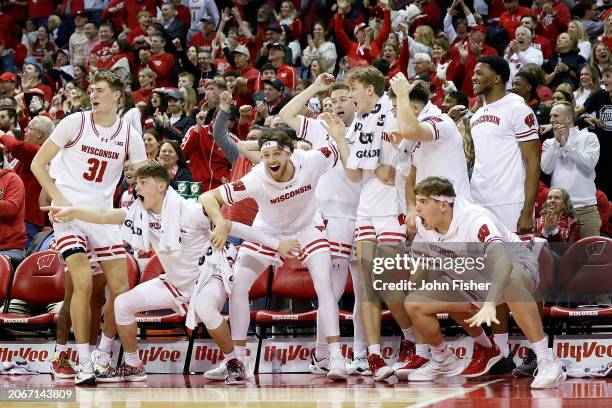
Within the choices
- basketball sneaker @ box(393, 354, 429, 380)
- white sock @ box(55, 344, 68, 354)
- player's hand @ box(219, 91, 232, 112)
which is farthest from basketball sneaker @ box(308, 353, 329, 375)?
player's hand @ box(219, 91, 232, 112)

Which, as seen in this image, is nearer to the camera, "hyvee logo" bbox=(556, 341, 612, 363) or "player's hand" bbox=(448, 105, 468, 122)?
"hyvee logo" bbox=(556, 341, 612, 363)

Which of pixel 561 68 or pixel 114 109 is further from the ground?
pixel 561 68

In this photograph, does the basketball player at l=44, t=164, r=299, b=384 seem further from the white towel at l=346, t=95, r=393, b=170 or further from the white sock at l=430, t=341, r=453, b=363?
the white sock at l=430, t=341, r=453, b=363

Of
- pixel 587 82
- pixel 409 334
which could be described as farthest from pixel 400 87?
pixel 587 82

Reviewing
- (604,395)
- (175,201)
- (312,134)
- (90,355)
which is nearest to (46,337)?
(90,355)

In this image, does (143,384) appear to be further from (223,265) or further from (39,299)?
(39,299)

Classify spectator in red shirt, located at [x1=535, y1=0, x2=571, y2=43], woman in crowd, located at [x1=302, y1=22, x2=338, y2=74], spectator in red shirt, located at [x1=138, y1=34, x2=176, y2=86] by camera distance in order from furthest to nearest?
1. spectator in red shirt, located at [x1=138, y1=34, x2=176, y2=86]
2. woman in crowd, located at [x1=302, y1=22, x2=338, y2=74]
3. spectator in red shirt, located at [x1=535, y1=0, x2=571, y2=43]

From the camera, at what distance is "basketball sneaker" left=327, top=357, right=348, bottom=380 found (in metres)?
8.94

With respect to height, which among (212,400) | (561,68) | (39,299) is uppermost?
(561,68)

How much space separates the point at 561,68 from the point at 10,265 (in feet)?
22.9

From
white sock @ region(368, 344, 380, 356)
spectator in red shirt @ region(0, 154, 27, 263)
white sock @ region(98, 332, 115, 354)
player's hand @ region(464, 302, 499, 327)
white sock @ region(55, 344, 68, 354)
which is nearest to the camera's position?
player's hand @ region(464, 302, 499, 327)

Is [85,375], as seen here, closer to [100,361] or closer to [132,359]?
[100,361]

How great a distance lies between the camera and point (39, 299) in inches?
414

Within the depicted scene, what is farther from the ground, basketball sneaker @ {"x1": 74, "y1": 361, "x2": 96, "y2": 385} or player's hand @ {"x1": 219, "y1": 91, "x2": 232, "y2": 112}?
player's hand @ {"x1": 219, "y1": 91, "x2": 232, "y2": 112}
